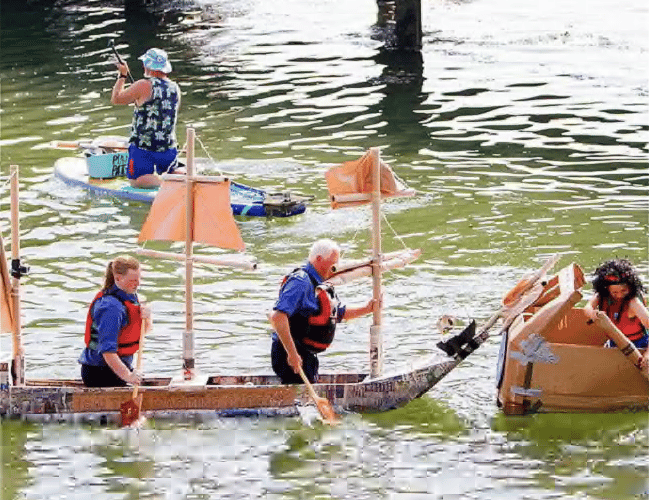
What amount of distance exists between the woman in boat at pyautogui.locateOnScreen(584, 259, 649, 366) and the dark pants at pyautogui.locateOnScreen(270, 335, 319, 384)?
1992 millimetres

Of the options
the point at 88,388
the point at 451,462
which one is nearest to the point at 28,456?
the point at 88,388

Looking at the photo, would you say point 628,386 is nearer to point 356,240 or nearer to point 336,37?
point 356,240

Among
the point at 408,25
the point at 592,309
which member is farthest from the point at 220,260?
the point at 408,25

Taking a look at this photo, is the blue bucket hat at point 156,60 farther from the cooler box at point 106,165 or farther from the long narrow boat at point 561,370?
the long narrow boat at point 561,370

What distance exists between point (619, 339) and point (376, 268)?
1.78 metres

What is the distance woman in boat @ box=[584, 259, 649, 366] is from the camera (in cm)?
1248

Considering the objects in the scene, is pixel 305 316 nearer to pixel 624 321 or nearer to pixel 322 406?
pixel 322 406

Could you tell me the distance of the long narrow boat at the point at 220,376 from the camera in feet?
40.7

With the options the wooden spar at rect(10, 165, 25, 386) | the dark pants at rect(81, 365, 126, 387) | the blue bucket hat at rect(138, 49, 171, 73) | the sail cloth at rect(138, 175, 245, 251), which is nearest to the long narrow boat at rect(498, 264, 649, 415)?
the sail cloth at rect(138, 175, 245, 251)

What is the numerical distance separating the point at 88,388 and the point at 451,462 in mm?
2594

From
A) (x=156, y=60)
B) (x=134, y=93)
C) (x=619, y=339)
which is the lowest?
(x=619, y=339)

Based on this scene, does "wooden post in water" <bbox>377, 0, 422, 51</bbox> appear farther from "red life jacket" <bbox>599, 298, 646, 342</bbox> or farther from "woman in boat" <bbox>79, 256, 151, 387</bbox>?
"woman in boat" <bbox>79, 256, 151, 387</bbox>

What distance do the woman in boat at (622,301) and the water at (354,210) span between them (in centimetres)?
62

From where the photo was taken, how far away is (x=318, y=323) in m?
12.4
